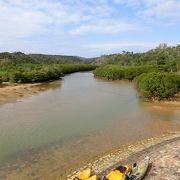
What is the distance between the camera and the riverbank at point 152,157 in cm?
2036

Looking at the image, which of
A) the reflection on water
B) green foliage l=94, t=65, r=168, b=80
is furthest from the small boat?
green foliage l=94, t=65, r=168, b=80

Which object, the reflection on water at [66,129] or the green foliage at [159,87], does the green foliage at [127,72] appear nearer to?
the reflection on water at [66,129]

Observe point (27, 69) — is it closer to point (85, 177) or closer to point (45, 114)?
point (45, 114)

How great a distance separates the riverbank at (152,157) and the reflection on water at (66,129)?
1.49m

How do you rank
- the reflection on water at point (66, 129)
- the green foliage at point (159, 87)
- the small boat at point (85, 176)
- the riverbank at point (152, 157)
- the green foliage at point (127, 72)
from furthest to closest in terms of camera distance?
1. the green foliage at point (127, 72)
2. the green foliage at point (159, 87)
3. the reflection on water at point (66, 129)
4. the riverbank at point (152, 157)
5. the small boat at point (85, 176)

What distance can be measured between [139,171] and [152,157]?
3.45 metres

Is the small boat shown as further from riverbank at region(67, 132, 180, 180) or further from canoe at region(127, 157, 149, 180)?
canoe at region(127, 157, 149, 180)

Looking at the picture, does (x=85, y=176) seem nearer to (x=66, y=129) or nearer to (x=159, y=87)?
(x=66, y=129)

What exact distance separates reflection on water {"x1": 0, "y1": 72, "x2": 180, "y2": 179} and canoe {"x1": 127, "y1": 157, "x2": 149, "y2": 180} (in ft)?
16.4

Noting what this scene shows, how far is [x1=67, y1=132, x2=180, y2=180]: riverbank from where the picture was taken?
20356 mm

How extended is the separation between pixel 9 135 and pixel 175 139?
1540 cm

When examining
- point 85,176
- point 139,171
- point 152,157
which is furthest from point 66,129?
point 139,171

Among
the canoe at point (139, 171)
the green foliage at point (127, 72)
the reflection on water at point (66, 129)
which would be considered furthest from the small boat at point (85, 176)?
the green foliage at point (127, 72)

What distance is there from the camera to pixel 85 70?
495 ft
